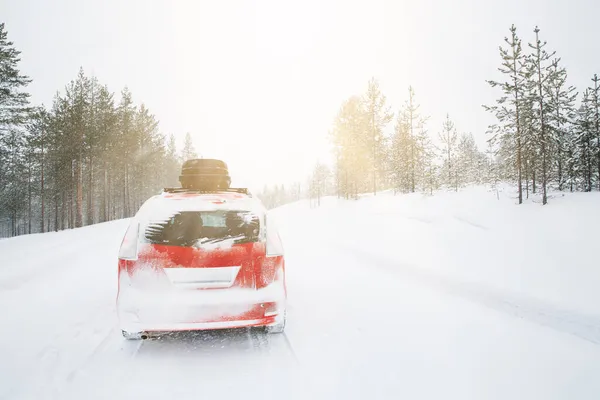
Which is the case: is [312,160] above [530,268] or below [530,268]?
above

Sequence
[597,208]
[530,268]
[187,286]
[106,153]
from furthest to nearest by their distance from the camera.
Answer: [106,153]
[597,208]
[530,268]
[187,286]

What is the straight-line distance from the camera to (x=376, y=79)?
108 feet

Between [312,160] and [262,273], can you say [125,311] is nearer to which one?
[262,273]

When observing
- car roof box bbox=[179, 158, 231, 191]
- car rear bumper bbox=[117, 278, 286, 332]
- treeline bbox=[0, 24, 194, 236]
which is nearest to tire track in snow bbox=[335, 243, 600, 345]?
car rear bumper bbox=[117, 278, 286, 332]

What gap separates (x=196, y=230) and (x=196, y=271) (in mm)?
494

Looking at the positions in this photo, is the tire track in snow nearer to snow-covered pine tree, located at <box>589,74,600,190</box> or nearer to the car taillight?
the car taillight

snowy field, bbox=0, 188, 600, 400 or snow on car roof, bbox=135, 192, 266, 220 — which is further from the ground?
snow on car roof, bbox=135, 192, 266, 220

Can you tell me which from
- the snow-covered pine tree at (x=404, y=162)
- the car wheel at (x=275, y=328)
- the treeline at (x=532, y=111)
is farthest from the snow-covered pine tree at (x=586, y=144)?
the car wheel at (x=275, y=328)

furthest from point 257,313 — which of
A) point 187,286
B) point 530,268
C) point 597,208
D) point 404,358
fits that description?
point 597,208

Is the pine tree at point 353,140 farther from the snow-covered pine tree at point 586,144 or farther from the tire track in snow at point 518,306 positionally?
the tire track in snow at point 518,306

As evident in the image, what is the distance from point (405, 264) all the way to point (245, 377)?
→ 6.49 m

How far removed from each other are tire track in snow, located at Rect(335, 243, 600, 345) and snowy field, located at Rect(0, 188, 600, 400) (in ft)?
0.08

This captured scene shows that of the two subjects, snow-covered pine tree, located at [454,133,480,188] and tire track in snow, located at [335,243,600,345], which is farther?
snow-covered pine tree, located at [454,133,480,188]

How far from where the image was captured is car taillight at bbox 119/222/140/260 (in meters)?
3.46
